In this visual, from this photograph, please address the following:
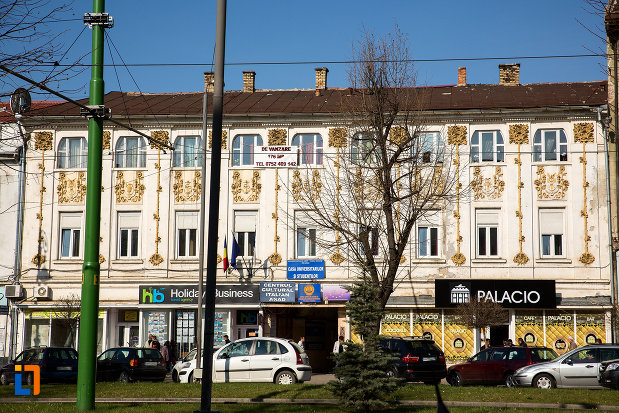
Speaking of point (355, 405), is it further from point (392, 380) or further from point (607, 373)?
point (607, 373)

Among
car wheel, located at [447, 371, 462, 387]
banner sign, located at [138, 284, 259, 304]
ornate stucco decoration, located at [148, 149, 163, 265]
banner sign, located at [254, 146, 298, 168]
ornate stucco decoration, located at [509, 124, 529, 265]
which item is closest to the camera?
car wheel, located at [447, 371, 462, 387]

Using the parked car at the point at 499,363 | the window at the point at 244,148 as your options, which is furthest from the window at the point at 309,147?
the parked car at the point at 499,363

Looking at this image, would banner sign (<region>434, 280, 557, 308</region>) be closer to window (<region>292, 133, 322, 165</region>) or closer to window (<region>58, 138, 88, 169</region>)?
window (<region>292, 133, 322, 165</region>)

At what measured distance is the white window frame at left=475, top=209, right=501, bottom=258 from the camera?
3466 centimetres

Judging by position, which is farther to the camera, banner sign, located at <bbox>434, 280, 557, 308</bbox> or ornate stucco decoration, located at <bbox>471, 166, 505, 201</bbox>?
ornate stucco decoration, located at <bbox>471, 166, 505, 201</bbox>

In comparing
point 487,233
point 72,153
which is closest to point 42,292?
point 72,153

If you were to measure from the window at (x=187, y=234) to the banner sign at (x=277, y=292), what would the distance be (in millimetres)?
4039

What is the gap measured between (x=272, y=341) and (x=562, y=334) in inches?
625


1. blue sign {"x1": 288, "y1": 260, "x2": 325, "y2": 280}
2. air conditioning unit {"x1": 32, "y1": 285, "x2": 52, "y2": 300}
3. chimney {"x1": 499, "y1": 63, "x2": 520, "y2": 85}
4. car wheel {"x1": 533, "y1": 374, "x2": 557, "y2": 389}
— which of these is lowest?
car wheel {"x1": 533, "y1": 374, "x2": 557, "y2": 389}

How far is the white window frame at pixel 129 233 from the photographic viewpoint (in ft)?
120

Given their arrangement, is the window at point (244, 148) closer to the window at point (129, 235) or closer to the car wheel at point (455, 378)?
the window at point (129, 235)

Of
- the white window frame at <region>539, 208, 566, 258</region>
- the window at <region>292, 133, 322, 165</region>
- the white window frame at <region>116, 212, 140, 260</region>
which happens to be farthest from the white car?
the white window frame at <region>539, 208, 566, 258</region>

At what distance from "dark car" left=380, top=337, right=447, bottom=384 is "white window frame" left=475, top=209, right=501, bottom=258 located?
9.37 meters

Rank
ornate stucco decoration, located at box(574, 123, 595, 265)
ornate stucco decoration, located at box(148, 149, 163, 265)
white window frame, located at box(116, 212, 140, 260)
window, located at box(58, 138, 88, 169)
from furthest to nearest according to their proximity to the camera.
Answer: window, located at box(58, 138, 88, 169), white window frame, located at box(116, 212, 140, 260), ornate stucco decoration, located at box(148, 149, 163, 265), ornate stucco decoration, located at box(574, 123, 595, 265)
